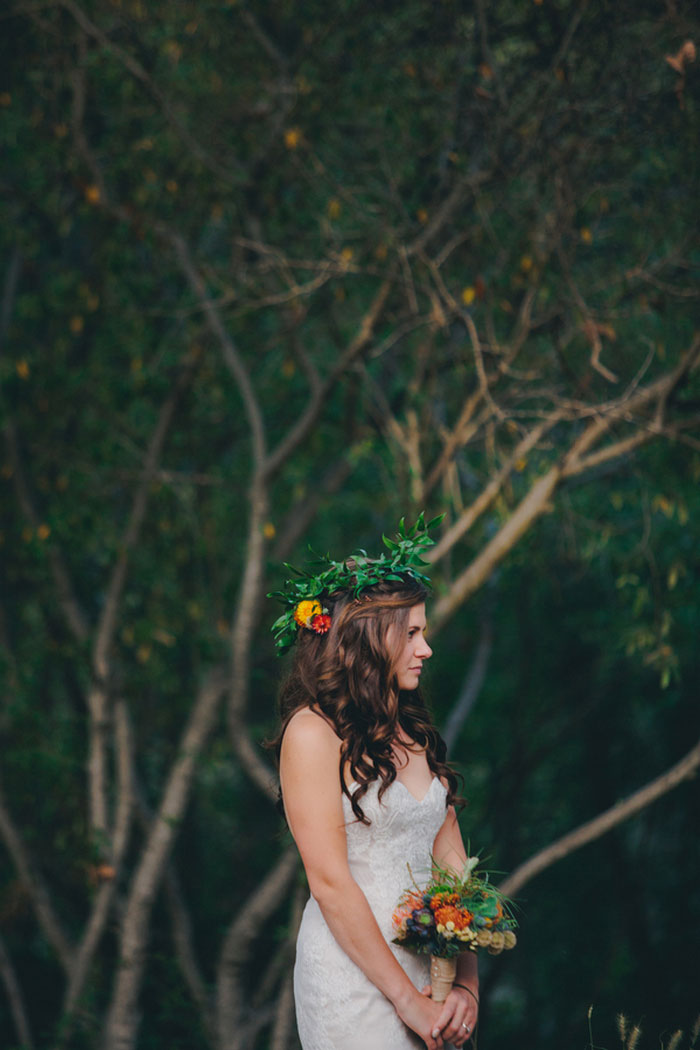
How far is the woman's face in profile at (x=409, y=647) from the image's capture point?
2410 mm

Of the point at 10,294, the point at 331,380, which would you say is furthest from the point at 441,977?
the point at 10,294

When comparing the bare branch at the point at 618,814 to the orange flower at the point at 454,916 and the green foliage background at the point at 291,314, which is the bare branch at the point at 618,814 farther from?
the orange flower at the point at 454,916

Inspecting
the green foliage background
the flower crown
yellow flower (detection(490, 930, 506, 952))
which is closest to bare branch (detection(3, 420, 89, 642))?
the green foliage background

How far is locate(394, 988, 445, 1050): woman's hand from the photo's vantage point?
7.51 feet

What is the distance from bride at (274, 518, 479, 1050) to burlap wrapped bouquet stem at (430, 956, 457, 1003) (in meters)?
0.02

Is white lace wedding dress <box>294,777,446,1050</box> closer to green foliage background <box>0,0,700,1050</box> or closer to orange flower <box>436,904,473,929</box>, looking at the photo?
orange flower <box>436,904,473,929</box>

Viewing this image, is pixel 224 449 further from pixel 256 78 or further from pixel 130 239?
pixel 256 78

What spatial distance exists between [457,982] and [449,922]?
0.31 metres

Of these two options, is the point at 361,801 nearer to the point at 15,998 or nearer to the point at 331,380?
the point at 331,380

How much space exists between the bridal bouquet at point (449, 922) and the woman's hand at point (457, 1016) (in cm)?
2

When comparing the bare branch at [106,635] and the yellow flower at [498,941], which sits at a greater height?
the bare branch at [106,635]

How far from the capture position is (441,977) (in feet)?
7.75

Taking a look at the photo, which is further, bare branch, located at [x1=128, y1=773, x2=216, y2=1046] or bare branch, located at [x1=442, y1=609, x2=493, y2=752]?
bare branch, located at [x1=442, y1=609, x2=493, y2=752]

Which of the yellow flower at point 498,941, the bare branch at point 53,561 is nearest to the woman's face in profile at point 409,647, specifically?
the yellow flower at point 498,941
